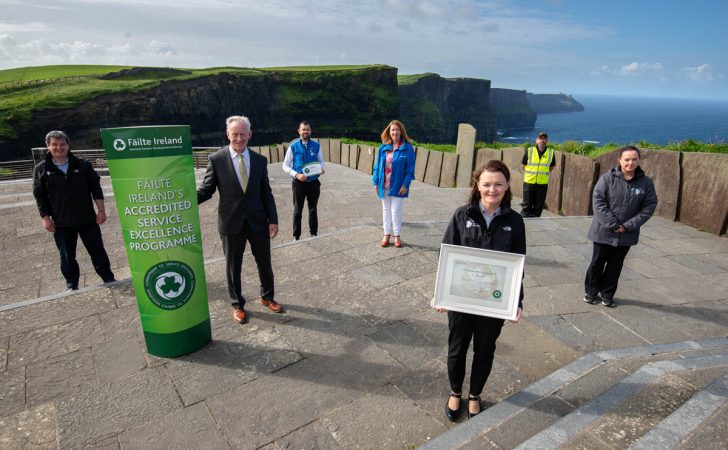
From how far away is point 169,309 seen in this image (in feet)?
11.2

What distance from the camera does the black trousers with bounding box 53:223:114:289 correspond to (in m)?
4.82

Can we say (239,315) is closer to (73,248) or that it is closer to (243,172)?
(243,172)

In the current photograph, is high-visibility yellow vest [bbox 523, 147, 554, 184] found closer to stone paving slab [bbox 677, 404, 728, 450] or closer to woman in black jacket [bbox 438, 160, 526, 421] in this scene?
woman in black jacket [bbox 438, 160, 526, 421]

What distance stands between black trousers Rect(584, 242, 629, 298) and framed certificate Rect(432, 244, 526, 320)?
255 centimetres

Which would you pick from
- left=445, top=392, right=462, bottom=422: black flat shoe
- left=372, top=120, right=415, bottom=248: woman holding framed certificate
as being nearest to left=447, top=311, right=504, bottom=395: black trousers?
left=445, top=392, right=462, bottom=422: black flat shoe

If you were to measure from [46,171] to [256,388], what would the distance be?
3.62m

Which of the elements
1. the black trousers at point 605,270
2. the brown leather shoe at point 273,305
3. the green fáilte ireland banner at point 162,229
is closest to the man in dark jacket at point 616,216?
the black trousers at point 605,270

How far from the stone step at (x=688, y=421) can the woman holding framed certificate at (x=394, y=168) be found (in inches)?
149

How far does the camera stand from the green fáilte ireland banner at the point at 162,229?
3088mm

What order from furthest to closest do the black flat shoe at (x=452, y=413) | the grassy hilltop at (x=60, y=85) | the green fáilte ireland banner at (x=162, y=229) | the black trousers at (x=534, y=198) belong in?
1. the grassy hilltop at (x=60, y=85)
2. the black trousers at (x=534, y=198)
3. the green fáilte ireland banner at (x=162, y=229)
4. the black flat shoe at (x=452, y=413)

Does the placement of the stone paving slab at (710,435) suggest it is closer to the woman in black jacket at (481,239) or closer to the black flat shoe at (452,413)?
the woman in black jacket at (481,239)

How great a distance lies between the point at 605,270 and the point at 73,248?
6.16 meters

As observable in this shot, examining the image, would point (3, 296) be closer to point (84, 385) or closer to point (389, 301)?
point (84, 385)

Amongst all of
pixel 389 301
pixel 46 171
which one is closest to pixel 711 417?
pixel 389 301
